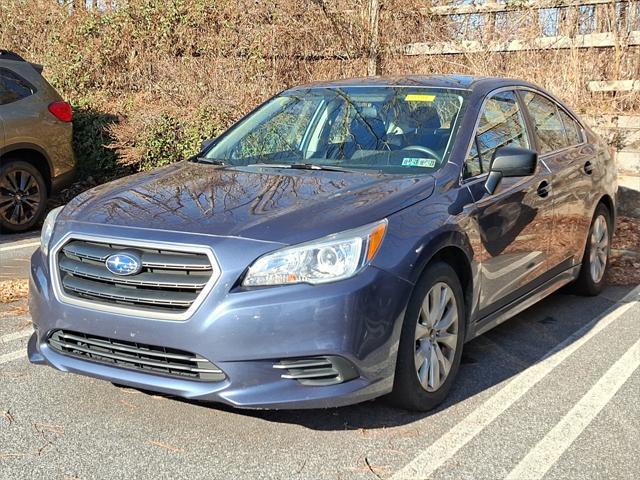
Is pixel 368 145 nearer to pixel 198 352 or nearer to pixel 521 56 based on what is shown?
pixel 198 352

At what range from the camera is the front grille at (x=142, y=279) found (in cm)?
340

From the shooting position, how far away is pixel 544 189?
16.6 feet

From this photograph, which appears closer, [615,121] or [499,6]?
[615,121]

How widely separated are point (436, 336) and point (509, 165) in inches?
43.5

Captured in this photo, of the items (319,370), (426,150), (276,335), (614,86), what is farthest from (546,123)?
(614,86)

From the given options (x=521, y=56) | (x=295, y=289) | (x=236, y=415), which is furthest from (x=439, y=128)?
(x=521, y=56)

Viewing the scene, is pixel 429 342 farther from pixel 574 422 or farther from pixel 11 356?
pixel 11 356

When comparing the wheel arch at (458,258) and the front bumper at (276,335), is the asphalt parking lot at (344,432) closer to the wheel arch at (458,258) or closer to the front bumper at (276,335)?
the front bumper at (276,335)

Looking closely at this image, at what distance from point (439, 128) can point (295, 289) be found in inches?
67.6

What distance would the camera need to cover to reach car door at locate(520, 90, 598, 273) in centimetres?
530

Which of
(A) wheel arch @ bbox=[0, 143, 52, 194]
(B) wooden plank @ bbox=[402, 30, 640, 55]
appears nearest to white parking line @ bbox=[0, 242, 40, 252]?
(A) wheel arch @ bbox=[0, 143, 52, 194]

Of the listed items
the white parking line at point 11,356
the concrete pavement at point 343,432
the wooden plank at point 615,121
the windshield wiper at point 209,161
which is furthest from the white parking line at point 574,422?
the wooden plank at point 615,121

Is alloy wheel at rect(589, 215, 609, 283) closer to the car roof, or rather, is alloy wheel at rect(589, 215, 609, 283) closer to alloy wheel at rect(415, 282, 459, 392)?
the car roof

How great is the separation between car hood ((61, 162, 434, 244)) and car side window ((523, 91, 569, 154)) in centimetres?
157
